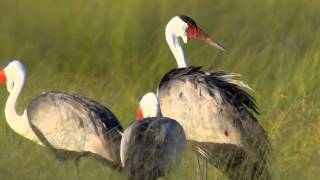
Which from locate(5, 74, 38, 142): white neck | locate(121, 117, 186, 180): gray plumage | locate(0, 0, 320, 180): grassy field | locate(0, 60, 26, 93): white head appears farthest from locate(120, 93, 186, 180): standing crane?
locate(0, 60, 26, 93): white head

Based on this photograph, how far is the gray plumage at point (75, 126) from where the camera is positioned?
7609 mm

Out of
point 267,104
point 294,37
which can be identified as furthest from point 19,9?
point 267,104

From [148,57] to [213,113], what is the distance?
345 cm

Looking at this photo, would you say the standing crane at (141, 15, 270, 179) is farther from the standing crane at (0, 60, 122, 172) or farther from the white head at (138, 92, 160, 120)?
the standing crane at (0, 60, 122, 172)

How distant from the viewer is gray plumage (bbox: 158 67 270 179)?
7785mm

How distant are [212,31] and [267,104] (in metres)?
2.86

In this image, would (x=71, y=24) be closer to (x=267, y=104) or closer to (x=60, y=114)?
(x=267, y=104)

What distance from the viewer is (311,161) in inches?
306

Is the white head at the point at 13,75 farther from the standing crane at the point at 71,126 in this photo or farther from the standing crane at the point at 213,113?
the standing crane at the point at 213,113

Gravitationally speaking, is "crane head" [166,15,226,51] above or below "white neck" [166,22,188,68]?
above

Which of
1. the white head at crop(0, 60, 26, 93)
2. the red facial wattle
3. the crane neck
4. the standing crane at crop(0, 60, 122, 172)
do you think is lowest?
the standing crane at crop(0, 60, 122, 172)

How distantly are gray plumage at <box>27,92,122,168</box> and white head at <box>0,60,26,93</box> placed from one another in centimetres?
47

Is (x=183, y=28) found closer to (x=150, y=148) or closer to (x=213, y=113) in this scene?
(x=213, y=113)

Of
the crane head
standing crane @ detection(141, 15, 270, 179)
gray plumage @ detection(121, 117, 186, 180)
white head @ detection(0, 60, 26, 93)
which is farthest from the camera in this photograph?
the crane head
